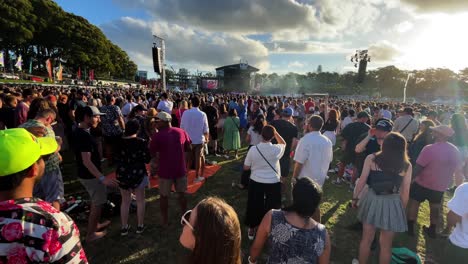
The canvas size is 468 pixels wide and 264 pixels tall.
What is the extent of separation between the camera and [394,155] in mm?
2912

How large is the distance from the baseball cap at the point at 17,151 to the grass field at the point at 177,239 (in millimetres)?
2892

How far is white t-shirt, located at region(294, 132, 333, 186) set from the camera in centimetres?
396

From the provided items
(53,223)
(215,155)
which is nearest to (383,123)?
(53,223)

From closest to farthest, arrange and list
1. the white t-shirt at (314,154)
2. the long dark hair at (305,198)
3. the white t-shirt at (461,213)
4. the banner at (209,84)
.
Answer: the long dark hair at (305,198)
the white t-shirt at (461,213)
the white t-shirt at (314,154)
the banner at (209,84)

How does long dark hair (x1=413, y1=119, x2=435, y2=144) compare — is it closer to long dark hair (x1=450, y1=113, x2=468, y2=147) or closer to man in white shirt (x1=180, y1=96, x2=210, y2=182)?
long dark hair (x1=450, y1=113, x2=468, y2=147)

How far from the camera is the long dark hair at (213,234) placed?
1.43 meters

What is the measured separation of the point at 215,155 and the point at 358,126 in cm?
493

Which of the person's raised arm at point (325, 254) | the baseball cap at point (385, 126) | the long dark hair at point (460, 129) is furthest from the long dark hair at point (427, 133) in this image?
the person's raised arm at point (325, 254)

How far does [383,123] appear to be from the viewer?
13.3 ft

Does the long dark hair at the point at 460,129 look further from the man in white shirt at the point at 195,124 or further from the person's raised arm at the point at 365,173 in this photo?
the man in white shirt at the point at 195,124

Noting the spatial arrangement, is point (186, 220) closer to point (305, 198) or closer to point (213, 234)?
point (213, 234)

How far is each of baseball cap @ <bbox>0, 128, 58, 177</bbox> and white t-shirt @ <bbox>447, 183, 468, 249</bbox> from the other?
3494 mm

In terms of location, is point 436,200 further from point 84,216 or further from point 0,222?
point 84,216

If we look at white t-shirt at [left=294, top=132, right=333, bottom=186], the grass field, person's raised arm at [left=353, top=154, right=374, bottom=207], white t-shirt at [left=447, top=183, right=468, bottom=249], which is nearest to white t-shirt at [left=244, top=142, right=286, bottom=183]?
white t-shirt at [left=294, top=132, right=333, bottom=186]
